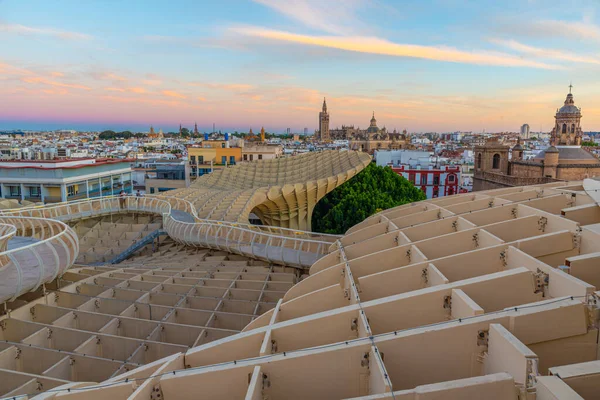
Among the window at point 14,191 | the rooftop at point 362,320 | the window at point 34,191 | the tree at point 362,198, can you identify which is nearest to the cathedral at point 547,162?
the tree at point 362,198

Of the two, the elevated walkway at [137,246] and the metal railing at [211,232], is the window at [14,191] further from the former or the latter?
the elevated walkway at [137,246]

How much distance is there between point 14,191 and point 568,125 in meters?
74.7

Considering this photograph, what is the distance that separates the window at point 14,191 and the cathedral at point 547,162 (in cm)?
5586

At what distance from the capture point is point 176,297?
12.8 meters

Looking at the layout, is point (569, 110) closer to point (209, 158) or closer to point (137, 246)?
point (209, 158)

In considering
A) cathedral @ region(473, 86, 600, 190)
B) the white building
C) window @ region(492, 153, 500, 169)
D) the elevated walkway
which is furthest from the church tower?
the white building

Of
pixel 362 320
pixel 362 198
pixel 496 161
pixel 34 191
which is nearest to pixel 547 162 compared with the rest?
pixel 496 161

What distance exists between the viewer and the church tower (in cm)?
6322

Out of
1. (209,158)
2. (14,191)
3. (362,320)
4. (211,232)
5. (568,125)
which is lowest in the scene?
(14,191)

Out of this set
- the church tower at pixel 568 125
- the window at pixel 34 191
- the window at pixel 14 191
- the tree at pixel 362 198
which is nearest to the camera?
the tree at pixel 362 198

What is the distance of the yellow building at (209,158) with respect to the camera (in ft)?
Answer: 209

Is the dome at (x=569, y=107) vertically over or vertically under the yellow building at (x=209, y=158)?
over

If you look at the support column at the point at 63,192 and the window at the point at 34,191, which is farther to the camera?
the window at the point at 34,191

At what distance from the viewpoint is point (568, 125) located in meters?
64.4
